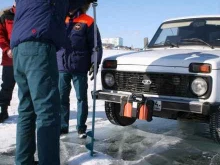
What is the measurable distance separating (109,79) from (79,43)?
695mm

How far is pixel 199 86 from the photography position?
3.73 meters

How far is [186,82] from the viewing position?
3.82 m

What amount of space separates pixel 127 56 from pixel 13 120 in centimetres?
232

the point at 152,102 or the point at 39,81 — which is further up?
the point at 39,81

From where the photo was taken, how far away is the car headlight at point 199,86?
3.69m

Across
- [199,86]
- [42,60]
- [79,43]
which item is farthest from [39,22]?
[199,86]

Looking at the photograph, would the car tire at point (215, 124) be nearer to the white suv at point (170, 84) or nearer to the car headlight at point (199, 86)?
the white suv at point (170, 84)

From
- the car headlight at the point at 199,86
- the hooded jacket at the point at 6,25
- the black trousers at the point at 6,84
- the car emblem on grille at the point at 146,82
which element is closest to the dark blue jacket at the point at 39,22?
the car emblem on grille at the point at 146,82

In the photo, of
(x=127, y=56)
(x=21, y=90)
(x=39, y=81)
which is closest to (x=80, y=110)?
(x=127, y=56)

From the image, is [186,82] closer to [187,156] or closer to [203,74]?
[203,74]

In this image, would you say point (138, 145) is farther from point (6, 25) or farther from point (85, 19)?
point (6, 25)

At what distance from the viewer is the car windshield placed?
16.1 ft

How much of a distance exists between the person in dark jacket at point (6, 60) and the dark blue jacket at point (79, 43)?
3.72ft

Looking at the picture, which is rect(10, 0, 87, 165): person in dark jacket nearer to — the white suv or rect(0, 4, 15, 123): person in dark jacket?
the white suv
